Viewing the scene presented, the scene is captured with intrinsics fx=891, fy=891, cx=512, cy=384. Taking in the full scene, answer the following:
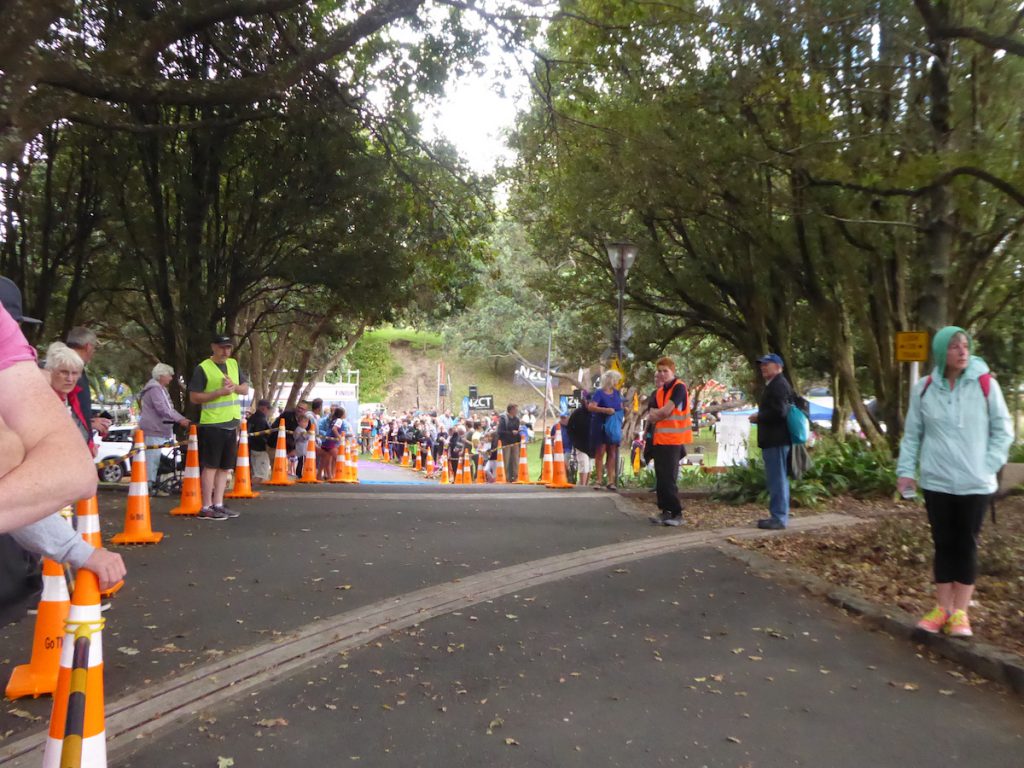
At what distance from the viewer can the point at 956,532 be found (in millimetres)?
5258

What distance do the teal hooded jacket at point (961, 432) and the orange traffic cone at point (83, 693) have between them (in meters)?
4.63

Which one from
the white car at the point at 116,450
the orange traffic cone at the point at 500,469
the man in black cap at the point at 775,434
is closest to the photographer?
the man in black cap at the point at 775,434

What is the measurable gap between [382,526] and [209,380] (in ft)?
7.72

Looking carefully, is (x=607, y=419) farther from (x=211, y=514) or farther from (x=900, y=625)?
(x=900, y=625)

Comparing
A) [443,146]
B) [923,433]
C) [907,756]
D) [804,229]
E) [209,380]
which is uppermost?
[443,146]

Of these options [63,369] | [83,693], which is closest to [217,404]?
[63,369]

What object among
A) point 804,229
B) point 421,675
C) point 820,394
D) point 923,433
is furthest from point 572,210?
point 820,394

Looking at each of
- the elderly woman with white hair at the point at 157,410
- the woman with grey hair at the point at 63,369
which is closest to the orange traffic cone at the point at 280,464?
the elderly woman with white hair at the point at 157,410

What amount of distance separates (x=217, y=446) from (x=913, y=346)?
8.01 meters

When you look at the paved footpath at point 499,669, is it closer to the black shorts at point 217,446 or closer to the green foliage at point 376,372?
the black shorts at point 217,446

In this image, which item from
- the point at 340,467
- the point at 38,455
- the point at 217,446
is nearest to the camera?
the point at 38,455

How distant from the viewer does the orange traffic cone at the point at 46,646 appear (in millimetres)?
4211

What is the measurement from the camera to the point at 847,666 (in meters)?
5.12

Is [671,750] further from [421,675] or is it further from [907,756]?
[421,675]
